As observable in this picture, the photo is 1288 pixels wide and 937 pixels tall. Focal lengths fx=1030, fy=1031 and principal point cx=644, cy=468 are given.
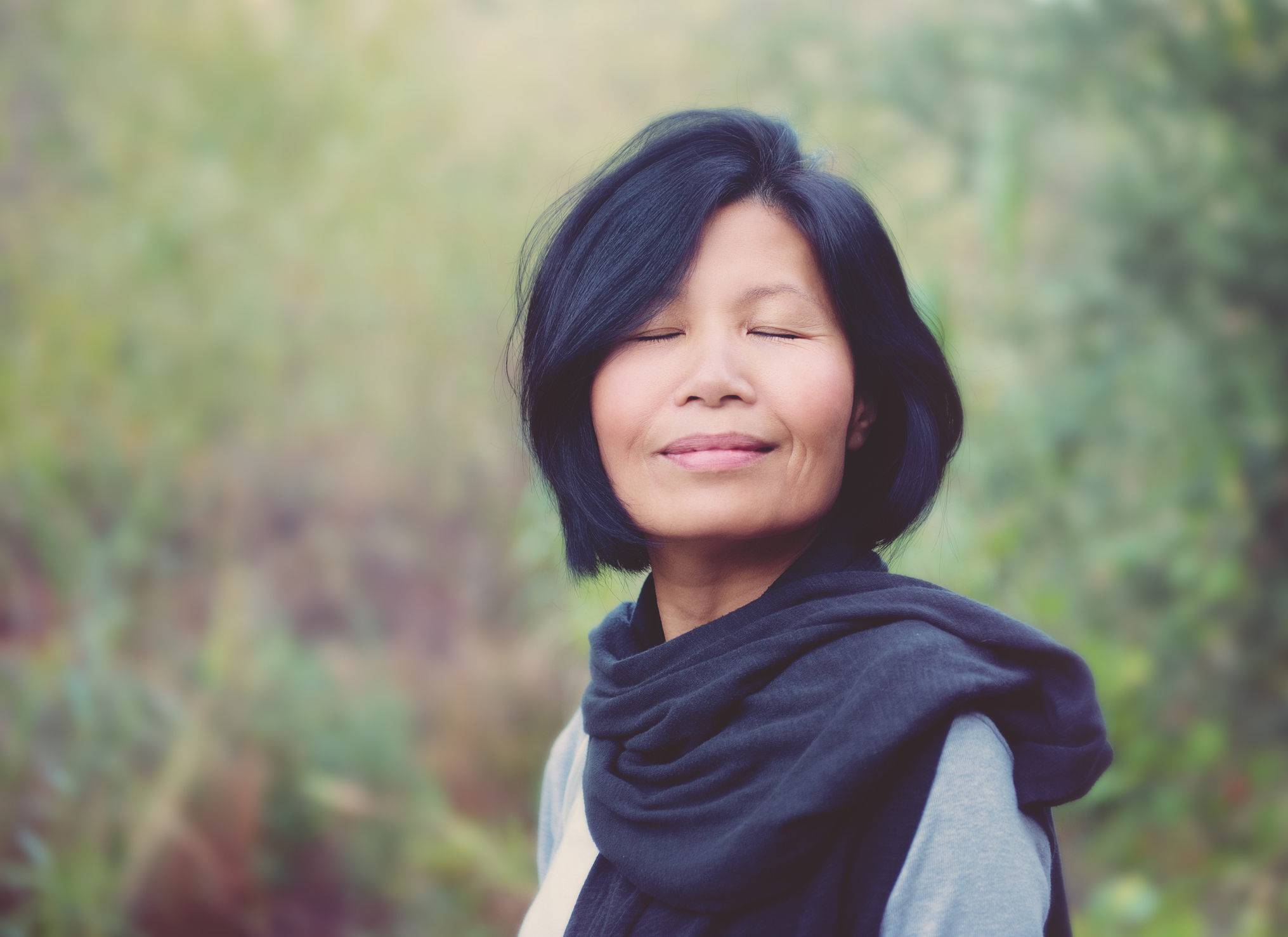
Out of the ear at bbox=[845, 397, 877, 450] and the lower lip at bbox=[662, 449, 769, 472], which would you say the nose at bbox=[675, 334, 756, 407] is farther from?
the ear at bbox=[845, 397, 877, 450]

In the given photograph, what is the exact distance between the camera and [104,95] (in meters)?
3.36

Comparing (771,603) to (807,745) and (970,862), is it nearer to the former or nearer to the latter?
(807,745)

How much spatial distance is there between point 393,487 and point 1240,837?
2973 mm

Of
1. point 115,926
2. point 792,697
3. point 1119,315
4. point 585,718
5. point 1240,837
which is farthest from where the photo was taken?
point 1119,315

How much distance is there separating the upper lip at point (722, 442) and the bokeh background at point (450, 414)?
204cm

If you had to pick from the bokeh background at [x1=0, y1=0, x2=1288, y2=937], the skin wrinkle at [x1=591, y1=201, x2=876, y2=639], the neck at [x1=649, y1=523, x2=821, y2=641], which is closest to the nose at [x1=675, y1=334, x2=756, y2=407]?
the skin wrinkle at [x1=591, y1=201, x2=876, y2=639]

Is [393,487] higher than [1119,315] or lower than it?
lower

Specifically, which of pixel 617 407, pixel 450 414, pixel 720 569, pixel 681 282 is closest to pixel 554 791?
pixel 720 569

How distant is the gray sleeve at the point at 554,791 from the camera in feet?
4.04

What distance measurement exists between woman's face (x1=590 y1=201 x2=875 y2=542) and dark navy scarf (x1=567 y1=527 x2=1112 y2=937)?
91 mm

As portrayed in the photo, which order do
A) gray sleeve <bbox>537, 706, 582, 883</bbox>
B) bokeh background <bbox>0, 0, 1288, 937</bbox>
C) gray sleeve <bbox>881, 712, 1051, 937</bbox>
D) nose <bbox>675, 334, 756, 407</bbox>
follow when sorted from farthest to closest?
1. bokeh background <bbox>0, 0, 1288, 937</bbox>
2. gray sleeve <bbox>537, 706, 582, 883</bbox>
3. nose <bbox>675, 334, 756, 407</bbox>
4. gray sleeve <bbox>881, 712, 1051, 937</bbox>

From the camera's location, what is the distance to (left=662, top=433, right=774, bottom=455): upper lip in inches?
35.9

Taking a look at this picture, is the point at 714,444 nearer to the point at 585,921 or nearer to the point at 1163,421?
the point at 585,921

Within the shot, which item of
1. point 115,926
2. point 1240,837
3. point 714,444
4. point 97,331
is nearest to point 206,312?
point 97,331
